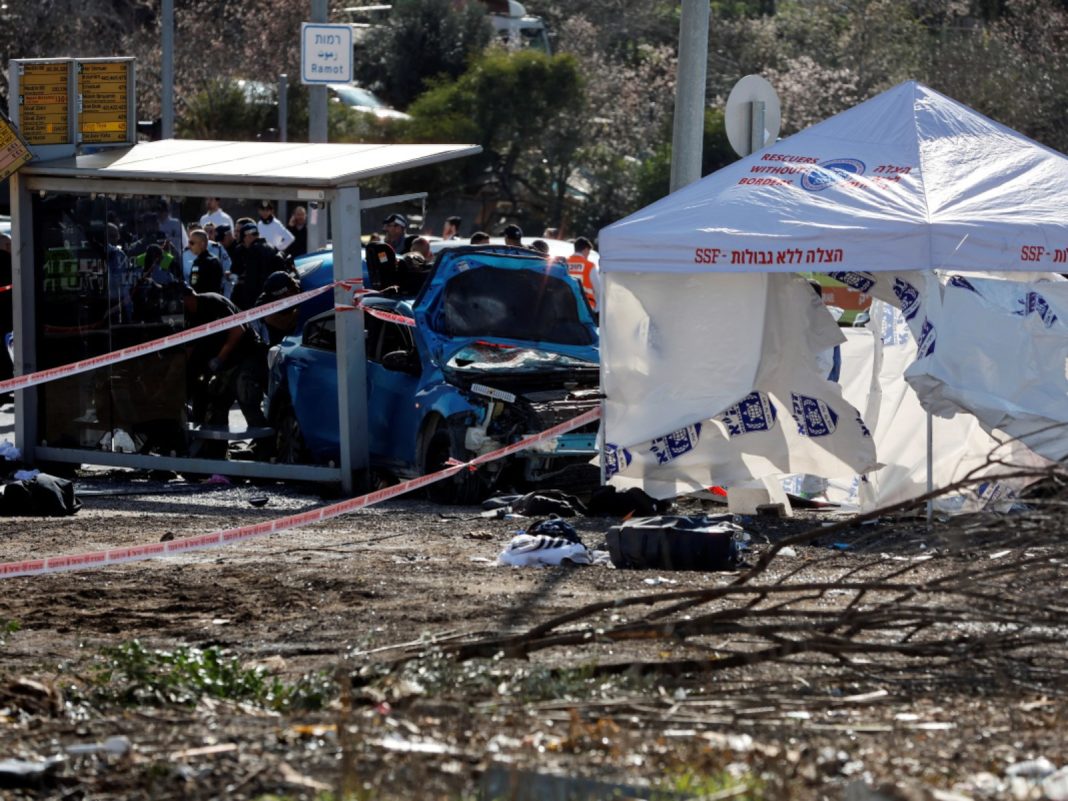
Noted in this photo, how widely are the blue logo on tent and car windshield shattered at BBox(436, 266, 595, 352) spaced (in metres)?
2.87

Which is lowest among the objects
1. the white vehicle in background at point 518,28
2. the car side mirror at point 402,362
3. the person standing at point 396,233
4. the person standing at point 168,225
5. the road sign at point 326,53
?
the car side mirror at point 402,362

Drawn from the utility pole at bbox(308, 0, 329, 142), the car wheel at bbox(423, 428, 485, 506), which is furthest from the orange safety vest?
the car wheel at bbox(423, 428, 485, 506)

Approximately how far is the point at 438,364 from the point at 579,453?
4.05ft

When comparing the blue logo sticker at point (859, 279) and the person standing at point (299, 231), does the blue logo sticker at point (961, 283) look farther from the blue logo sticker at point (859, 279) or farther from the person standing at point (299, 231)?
the person standing at point (299, 231)

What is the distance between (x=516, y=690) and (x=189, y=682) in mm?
1291

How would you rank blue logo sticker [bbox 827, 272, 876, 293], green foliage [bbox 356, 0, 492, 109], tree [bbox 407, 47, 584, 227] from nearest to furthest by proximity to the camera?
blue logo sticker [bbox 827, 272, 876, 293], tree [bbox 407, 47, 584, 227], green foliage [bbox 356, 0, 492, 109]

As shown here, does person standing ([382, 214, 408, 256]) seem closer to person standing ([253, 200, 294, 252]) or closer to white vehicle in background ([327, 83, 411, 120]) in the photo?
person standing ([253, 200, 294, 252])

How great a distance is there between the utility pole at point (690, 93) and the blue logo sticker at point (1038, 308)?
3826mm

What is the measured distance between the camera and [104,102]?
47.2 ft

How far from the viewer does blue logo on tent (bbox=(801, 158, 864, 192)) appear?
1082 cm

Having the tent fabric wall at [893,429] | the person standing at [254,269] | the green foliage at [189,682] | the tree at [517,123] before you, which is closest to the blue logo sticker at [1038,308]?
the tent fabric wall at [893,429]

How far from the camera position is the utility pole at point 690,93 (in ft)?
45.2

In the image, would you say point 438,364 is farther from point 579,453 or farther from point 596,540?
point 596,540

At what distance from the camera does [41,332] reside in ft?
47.2
